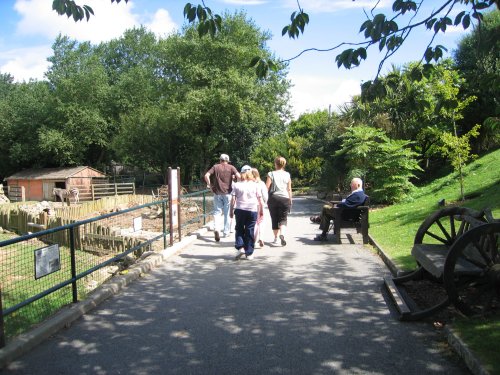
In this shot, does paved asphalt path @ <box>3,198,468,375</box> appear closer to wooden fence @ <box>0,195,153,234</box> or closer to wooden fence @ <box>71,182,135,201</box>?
wooden fence @ <box>0,195,153,234</box>

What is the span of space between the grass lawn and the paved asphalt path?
26 centimetres

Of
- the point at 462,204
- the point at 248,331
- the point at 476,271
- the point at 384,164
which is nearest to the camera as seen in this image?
the point at 476,271

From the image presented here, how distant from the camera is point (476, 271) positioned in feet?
13.8

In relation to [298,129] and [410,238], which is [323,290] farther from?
[298,129]

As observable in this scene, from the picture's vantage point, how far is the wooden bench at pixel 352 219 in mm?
9039

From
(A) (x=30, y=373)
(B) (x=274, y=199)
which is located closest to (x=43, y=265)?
(A) (x=30, y=373)

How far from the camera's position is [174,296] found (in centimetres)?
568

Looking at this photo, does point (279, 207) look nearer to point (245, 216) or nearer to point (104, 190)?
point (245, 216)

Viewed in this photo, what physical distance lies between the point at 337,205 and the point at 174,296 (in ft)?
15.9

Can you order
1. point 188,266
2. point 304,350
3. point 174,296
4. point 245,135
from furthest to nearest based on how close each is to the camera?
point 245,135
point 188,266
point 174,296
point 304,350

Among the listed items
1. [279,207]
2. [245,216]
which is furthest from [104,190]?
[245,216]

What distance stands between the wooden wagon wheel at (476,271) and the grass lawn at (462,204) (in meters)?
0.22

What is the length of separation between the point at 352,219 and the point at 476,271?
501 cm

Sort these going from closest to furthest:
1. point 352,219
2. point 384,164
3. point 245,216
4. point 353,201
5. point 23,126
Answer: point 245,216 → point 353,201 → point 352,219 → point 384,164 → point 23,126
